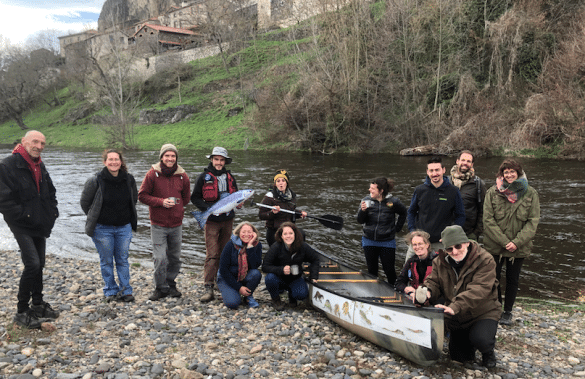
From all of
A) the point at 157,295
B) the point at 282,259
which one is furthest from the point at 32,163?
the point at 282,259

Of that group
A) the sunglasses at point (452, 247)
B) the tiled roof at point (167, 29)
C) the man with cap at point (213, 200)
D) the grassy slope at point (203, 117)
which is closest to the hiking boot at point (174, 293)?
the man with cap at point (213, 200)

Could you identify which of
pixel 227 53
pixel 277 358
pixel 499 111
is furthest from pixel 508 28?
pixel 227 53

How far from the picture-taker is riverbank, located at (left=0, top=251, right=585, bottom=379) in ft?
13.0

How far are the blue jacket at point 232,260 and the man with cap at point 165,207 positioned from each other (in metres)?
0.73

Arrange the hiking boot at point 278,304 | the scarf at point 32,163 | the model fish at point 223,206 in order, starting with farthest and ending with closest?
the model fish at point 223,206, the hiking boot at point 278,304, the scarf at point 32,163

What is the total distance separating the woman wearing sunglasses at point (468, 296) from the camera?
3912 millimetres

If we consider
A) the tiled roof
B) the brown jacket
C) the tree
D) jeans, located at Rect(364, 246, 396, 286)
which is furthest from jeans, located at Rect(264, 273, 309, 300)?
the tiled roof

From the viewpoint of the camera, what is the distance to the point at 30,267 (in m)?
4.54

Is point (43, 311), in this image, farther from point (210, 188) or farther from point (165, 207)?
point (210, 188)

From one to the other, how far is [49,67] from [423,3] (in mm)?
70418

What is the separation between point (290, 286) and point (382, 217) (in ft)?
5.31

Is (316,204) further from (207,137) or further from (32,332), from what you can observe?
(207,137)

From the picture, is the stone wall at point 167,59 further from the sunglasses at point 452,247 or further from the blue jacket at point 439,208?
the sunglasses at point 452,247

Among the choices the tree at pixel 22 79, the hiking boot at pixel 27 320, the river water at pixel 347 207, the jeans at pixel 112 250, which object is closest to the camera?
the hiking boot at pixel 27 320
